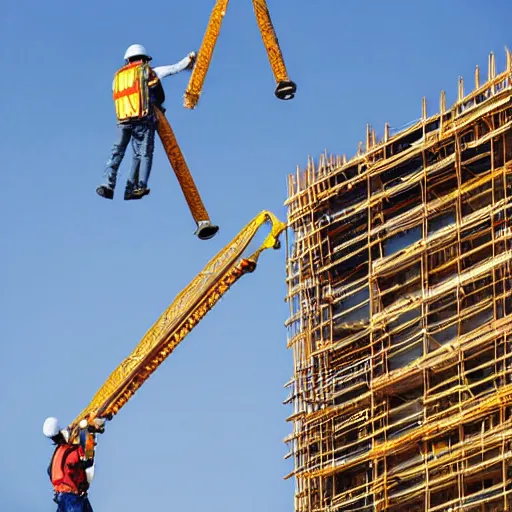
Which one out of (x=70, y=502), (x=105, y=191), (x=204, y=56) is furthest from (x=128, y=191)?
(x=70, y=502)

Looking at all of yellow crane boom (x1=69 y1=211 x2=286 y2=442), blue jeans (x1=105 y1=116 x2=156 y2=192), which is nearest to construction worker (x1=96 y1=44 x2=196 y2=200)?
blue jeans (x1=105 y1=116 x2=156 y2=192)

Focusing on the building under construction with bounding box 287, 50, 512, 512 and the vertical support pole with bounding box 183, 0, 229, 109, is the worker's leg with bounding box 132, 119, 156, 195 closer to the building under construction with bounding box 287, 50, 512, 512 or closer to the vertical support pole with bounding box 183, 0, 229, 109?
the vertical support pole with bounding box 183, 0, 229, 109

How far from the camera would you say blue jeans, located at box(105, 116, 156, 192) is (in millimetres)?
70250

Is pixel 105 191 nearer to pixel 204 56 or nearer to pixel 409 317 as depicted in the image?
pixel 204 56

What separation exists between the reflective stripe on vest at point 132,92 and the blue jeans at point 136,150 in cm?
28

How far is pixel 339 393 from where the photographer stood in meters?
76.4

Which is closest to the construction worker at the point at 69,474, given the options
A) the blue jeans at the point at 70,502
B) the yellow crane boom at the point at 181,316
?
the blue jeans at the point at 70,502

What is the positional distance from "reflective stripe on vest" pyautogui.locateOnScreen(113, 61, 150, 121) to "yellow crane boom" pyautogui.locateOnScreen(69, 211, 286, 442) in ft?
18.5

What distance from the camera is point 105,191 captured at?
70688mm

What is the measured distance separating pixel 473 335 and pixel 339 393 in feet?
17.8

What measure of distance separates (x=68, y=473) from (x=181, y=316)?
8630 mm

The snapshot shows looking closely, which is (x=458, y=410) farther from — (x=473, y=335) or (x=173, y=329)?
(x=173, y=329)

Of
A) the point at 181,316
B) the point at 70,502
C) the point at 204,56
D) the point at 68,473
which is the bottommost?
the point at 70,502

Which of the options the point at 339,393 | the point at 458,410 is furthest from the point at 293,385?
the point at 458,410
